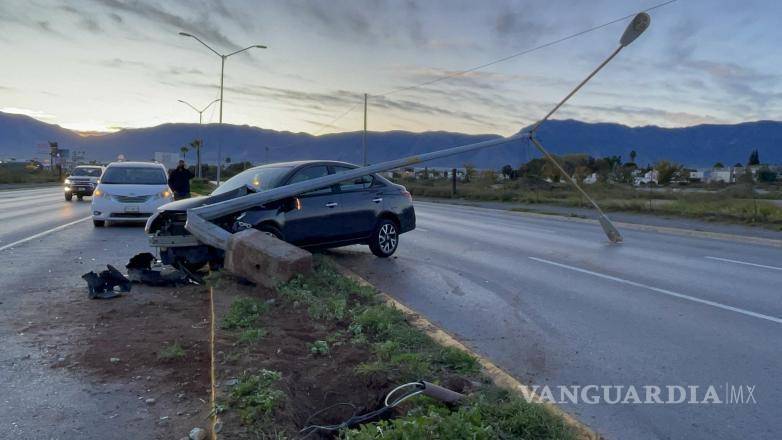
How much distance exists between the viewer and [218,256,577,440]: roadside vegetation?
3.68 metres

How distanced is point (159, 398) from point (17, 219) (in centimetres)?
1715

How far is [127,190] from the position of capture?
668 inches

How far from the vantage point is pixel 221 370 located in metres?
4.77

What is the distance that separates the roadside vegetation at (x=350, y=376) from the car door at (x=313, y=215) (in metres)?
3.12

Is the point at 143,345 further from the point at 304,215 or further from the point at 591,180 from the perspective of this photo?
the point at 591,180

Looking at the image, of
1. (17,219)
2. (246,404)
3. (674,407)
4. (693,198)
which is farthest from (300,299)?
(693,198)

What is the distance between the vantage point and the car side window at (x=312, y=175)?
1071cm

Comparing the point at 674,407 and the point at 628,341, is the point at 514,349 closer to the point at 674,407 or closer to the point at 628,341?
the point at 628,341

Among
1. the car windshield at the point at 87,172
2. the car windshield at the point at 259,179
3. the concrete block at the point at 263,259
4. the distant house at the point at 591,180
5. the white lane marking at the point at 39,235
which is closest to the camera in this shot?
A: the concrete block at the point at 263,259

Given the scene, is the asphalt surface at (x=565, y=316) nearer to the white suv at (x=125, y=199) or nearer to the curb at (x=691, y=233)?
the curb at (x=691, y=233)

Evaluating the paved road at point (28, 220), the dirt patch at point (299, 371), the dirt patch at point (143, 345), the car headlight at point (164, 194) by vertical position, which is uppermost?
the car headlight at point (164, 194)

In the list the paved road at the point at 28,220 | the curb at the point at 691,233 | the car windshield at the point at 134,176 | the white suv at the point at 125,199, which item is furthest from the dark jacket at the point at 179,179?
the curb at the point at 691,233

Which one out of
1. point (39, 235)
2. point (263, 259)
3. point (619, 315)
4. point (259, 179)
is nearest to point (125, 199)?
point (39, 235)

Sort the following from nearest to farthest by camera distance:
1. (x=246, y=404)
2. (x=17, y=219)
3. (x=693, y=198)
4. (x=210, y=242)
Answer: (x=246, y=404), (x=210, y=242), (x=17, y=219), (x=693, y=198)
